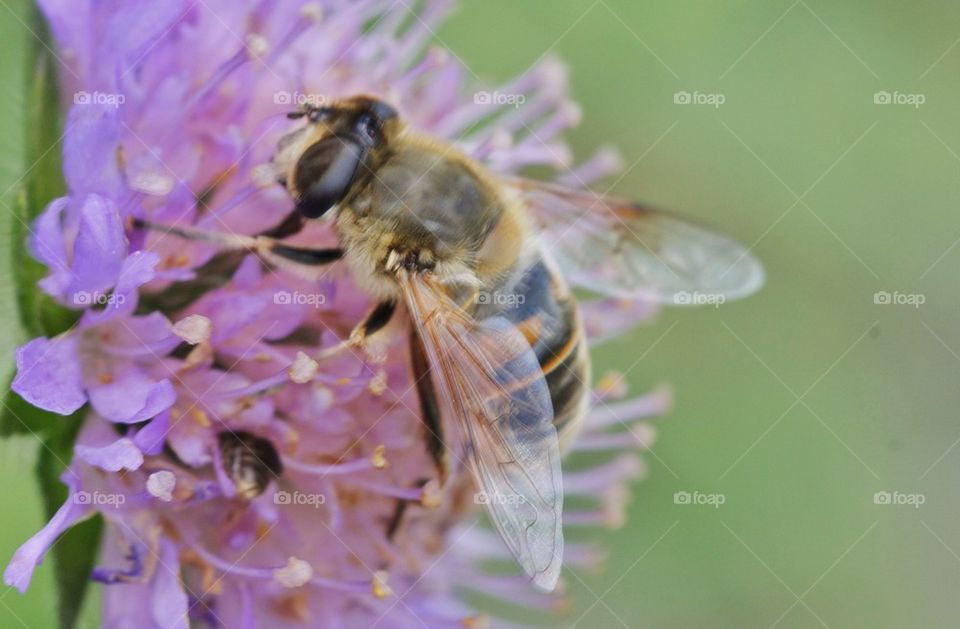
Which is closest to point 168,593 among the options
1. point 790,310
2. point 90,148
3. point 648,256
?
point 90,148

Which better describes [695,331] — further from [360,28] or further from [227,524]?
[227,524]

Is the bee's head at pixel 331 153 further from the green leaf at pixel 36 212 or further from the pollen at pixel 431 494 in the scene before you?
the pollen at pixel 431 494

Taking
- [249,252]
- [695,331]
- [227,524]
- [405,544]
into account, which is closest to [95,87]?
[249,252]

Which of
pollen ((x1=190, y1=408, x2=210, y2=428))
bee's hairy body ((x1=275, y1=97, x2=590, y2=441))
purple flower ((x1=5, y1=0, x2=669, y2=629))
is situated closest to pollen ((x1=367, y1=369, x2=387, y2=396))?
purple flower ((x1=5, y1=0, x2=669, y2=629))

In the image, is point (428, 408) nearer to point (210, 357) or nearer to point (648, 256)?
point (210, 357)

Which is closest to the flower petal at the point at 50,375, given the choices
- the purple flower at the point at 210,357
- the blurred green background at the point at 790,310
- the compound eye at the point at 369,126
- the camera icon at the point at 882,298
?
the purple flower at the point at 210,357

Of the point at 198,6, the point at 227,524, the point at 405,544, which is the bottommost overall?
the point at 405,544
